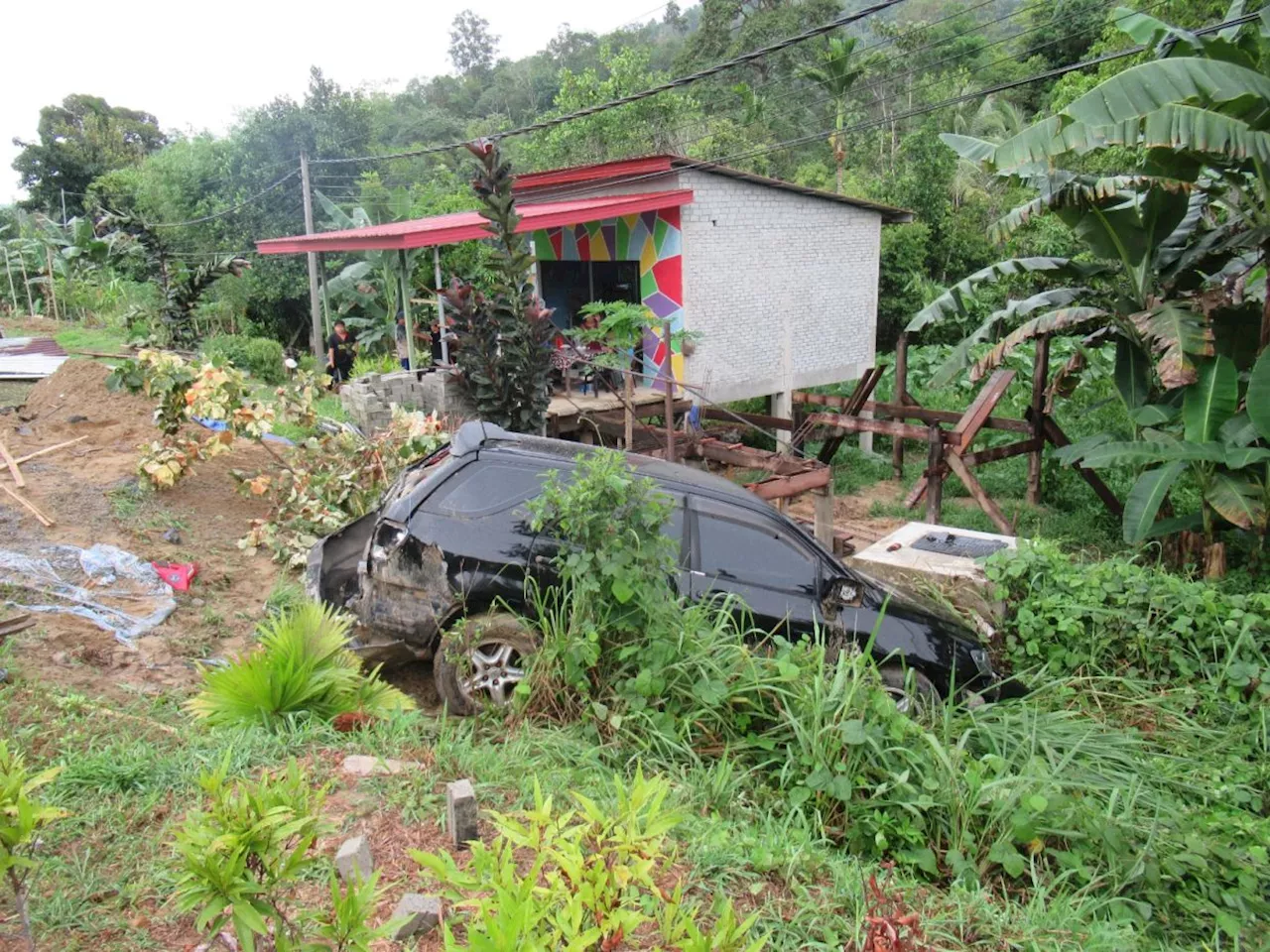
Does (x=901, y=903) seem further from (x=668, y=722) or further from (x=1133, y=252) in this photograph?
(x=1133, y=252)

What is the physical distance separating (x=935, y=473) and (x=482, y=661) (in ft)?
24.5

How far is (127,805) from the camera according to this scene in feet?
12.8

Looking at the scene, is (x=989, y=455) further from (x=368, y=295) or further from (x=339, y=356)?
(x=368, y=295)

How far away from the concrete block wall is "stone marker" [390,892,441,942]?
30.5ft

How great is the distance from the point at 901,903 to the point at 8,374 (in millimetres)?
16190

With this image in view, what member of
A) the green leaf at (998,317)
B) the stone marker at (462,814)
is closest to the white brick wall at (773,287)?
the green leaf at (998,317)

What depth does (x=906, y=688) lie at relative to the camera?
548cm

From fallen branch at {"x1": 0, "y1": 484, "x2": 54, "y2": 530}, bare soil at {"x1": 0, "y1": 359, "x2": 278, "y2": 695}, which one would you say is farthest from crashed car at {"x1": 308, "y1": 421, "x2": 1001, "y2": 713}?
fallen branch at {"x1": 0, "y1": 484, "x2": 54, "y2": 530}

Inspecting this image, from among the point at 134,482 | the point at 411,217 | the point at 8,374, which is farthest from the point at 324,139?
the point at 134,482

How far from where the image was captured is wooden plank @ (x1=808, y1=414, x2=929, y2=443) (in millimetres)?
11336

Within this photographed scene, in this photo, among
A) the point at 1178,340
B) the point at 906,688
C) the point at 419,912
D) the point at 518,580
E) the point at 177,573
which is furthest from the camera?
the point at 1178,340

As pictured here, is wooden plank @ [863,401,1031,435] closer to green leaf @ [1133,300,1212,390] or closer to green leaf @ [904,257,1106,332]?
green leaf @ [904,257,1106,332]

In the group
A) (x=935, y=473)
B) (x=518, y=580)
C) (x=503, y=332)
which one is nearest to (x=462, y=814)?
(x=518, y=580)

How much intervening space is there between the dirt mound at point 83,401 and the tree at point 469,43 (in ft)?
222
